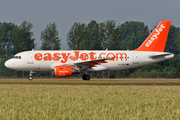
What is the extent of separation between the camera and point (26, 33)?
59.3m

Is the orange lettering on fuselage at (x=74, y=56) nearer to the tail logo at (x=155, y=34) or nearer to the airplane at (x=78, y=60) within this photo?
the airplane at (x=78, y=60)

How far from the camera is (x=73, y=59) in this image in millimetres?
37812

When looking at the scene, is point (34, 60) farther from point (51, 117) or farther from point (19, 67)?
point (51, 117)

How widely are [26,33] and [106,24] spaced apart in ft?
54.2

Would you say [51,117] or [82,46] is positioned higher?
[82,46]

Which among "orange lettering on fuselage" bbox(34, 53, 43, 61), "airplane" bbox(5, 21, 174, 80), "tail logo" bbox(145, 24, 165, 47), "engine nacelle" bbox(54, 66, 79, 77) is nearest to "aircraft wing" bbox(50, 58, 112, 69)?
"airplane" bbox(5, 21, 174, 80)

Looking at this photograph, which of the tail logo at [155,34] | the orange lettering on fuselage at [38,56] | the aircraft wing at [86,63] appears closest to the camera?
the aircraft wing at [86,63]

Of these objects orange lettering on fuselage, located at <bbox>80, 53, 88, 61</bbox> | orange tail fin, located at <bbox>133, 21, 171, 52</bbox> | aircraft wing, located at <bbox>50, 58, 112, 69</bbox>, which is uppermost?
orange tail fin, located at <bbox>133, 21, 171, 52</bbox>

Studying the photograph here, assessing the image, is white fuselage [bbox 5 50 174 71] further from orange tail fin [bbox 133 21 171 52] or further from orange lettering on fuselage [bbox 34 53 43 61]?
orange tail fin [bbox 133 21 171 52]

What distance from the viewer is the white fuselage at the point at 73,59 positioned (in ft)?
123

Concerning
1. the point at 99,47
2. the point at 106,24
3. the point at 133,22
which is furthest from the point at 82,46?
the point at 133,22

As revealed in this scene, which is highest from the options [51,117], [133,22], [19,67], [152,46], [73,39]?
[133,22]

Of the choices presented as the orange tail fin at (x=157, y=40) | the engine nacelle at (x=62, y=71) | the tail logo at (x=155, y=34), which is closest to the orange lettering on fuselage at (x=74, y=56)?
the engine nacelle at (x=62, y=71)

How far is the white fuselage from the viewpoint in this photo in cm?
3756
